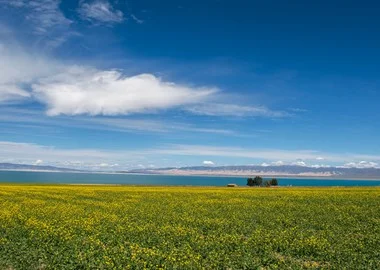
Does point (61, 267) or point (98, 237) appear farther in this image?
point (98, 237)

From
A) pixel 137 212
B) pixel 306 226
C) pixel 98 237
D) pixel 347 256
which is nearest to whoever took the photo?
pixel 347 256

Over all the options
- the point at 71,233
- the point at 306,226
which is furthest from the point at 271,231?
the point at 71,233

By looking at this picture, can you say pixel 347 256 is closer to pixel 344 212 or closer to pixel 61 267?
pixel 61 267

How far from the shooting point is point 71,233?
995 inches

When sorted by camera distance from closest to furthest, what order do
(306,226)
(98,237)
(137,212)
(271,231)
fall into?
1. (98,237)
2. (271,231)
3. (306,226)
4. (137,212)

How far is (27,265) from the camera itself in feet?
56.9

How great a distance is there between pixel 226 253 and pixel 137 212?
19011mm

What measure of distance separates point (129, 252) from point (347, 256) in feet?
36.0

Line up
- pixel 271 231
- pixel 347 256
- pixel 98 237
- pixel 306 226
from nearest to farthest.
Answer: pixel 347 256
pixel 98 237
pixel 271 231
pixel 306 226

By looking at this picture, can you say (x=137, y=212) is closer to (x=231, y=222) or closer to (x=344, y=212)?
(x=231, y=222)

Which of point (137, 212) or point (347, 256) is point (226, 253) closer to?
point (347, 256)

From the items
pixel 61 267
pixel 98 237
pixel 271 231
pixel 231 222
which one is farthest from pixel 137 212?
pixel 61 267

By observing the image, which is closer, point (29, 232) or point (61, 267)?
point (61, 267)

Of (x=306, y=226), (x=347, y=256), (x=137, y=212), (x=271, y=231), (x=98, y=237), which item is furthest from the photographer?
(x=137, y=212)
